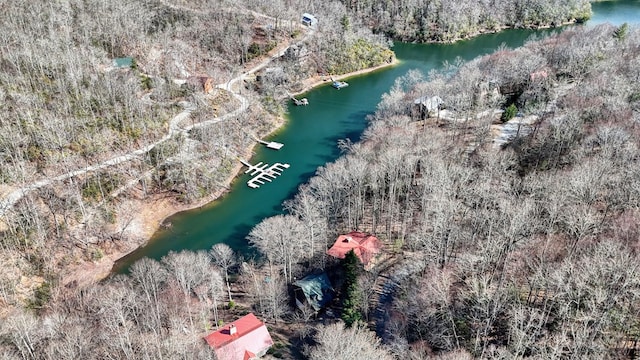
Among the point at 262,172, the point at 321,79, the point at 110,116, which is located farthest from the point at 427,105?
the point at 110,116

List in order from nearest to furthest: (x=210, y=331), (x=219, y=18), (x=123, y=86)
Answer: (x=210, y=331) < (x=123, y=86) < (x=219, y=18)

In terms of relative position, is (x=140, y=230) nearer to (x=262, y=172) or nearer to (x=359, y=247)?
(x=262, y=172)

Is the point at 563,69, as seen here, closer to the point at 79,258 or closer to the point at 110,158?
the point at 110,158

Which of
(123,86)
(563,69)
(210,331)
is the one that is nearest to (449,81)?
(563,69)

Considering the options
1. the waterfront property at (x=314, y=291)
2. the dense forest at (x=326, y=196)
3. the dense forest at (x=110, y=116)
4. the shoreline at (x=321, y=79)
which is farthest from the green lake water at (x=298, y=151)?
the waterfront property at (x=314, y=291)

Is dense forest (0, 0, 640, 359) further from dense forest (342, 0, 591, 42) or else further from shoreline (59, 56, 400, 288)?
dense forest (342, 0, 591, 42)

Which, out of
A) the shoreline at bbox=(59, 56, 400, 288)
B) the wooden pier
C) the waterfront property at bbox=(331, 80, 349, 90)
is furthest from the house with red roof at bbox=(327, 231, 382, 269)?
the waterfront property at bbox=(331, 80, 349, 90)
